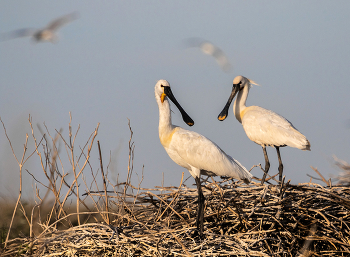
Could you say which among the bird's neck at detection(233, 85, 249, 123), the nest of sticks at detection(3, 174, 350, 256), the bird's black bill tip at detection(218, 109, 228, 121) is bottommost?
the nest of sticks at detection(3, 174, 350, 256)

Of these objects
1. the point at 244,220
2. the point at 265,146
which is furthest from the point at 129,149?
the point at 265,146

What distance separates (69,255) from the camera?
199 inches

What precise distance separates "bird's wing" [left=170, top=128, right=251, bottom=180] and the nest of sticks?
293 millimetres

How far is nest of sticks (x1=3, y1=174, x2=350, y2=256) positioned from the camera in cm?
495

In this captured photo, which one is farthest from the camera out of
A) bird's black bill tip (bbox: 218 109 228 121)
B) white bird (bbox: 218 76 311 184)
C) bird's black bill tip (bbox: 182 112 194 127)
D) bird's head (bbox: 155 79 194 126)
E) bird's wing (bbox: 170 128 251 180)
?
bird's black bill tip (bbox: 218 109 228 121)

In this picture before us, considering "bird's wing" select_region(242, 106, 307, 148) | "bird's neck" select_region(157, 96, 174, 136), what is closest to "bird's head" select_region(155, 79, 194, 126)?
"bird's neck" select_region(157, 96, 174, 136)

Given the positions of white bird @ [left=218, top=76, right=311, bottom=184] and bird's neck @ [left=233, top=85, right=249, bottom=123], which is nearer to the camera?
white bird @ [left=218, top=76, right=311, bottom=184]

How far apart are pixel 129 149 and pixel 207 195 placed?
148 cm

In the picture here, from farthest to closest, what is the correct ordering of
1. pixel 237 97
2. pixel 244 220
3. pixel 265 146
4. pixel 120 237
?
pixel 237 97
pixel 265 146
pixel 244 220
pixel 120 237

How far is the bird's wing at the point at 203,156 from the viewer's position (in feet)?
20.9

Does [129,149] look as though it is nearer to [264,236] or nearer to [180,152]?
[180,152]

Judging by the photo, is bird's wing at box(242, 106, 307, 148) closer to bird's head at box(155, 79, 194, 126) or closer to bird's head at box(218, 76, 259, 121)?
bird's head at box(218, 76, 259, 121)

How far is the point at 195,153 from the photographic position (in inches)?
250

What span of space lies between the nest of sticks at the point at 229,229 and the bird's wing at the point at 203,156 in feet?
0.96
